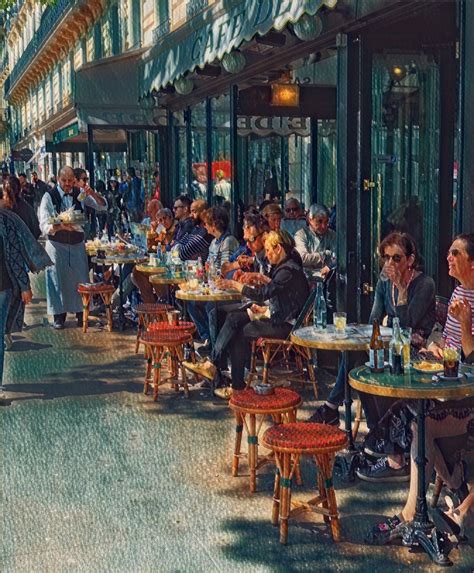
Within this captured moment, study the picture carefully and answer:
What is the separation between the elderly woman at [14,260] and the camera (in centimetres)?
778

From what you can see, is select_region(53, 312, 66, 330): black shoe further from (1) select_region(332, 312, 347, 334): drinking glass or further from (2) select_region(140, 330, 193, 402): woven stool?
(1) select_region(332, 312, 347, 334): drinking glass

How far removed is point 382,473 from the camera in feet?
18.9

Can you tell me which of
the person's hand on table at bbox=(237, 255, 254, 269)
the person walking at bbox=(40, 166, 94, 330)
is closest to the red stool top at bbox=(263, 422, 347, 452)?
the person's hand on table at bbox=(237, 255, 254, 269)

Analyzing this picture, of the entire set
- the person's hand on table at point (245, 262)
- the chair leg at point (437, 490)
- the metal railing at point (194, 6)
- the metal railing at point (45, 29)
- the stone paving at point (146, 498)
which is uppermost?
the metal railing at point (45, 29)

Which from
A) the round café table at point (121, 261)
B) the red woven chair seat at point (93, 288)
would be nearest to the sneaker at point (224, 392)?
the red woven chair seat at point (93, 288)

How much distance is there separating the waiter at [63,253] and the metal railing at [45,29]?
51.8 feet

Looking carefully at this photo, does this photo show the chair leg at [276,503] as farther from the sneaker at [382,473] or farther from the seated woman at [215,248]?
the seated woman at [215,248]

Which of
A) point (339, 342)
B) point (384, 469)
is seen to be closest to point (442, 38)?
point (339, 342)

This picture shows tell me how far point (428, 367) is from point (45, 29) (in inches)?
1401

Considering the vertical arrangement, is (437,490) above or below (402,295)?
below

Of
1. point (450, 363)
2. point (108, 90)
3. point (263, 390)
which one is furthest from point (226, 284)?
point (108, 90)

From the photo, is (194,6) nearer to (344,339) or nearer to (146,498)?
(344,339)

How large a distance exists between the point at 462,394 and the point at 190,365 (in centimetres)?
414

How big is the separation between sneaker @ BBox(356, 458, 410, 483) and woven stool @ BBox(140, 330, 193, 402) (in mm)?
2472
